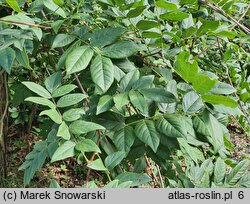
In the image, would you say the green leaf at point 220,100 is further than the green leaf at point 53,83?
No

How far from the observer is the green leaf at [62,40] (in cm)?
105

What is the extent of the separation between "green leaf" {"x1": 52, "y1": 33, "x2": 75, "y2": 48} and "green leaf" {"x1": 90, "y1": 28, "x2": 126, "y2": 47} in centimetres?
8

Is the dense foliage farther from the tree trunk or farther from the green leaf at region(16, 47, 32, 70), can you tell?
the tree trunk

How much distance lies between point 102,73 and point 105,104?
8 cm

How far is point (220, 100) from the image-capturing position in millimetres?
885

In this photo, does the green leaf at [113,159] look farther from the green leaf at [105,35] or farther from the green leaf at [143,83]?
the green leaf at [105,35]

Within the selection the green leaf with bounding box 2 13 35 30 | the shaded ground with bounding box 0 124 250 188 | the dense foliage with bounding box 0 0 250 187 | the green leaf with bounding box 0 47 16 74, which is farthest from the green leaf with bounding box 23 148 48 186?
the shaded ground with bounding box 0 124 250 188

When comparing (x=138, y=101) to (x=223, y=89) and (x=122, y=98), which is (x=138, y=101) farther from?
(x=223, y=89)

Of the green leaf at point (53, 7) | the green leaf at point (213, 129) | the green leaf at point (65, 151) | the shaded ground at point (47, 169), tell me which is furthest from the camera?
the shaded ground at point (47, 169)

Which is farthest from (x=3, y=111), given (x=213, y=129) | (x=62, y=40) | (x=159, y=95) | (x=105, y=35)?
(x=213, y=129)

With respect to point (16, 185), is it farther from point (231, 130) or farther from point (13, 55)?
point (231, 130)

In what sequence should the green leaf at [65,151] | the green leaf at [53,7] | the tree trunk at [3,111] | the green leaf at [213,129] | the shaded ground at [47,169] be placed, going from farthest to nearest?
the shaded ground at [47,169]
the tree trunk at [3,111]
the green leaf at [53,7]
the green leaf at [213,129]
the green leaf at [65,151]

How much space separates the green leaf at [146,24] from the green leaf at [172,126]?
0.86 feet

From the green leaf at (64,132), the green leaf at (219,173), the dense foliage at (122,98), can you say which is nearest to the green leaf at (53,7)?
the dense foliage at (122,98)
